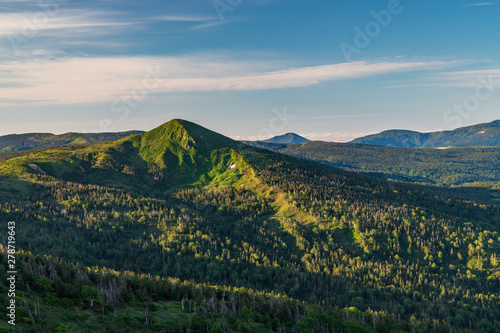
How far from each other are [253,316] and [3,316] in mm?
92440

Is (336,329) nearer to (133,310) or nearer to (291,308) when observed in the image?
(291,308)

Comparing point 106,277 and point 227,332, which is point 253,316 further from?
point 106,277

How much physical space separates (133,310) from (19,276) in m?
40.2

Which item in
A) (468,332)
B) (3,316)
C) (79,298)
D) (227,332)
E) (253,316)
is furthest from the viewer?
(468,332)

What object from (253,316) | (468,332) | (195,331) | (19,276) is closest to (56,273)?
(19,276)

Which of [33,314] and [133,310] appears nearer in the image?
[33,314]

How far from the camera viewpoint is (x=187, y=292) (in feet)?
504

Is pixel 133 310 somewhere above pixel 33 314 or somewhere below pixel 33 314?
below

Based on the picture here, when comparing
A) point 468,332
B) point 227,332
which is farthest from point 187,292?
point 468,332

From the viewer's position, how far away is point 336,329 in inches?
5600

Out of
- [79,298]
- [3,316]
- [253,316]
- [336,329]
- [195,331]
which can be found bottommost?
[336,329]

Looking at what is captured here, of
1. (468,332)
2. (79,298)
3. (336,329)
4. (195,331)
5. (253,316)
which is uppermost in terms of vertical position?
(79,298)

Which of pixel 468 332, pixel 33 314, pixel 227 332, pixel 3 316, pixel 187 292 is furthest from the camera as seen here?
pixel 468 332

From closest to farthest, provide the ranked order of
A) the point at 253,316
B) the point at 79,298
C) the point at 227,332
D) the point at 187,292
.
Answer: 1. the point at 79,298
2. the point at 227,332
3. the point at 253,316
4. the point at 187,292
